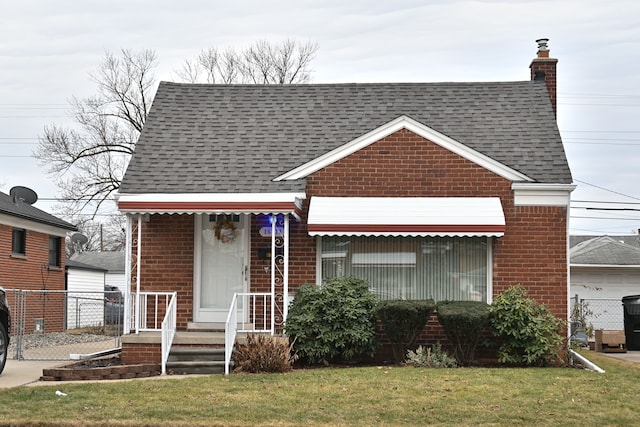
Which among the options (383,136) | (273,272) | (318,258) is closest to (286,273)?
(273,272)

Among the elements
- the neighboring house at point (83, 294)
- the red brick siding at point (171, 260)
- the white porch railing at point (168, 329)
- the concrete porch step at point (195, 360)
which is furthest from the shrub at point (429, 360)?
the neighboring house at point (83, 294)

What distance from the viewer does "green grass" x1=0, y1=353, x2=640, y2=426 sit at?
9.59 meters

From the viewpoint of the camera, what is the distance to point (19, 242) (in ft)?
85.5

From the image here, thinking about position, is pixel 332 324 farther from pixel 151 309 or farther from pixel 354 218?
pixel 151 309

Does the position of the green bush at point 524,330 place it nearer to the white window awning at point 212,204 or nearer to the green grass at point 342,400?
the green grass at point 342,400

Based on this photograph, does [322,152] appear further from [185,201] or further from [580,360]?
[580,360]

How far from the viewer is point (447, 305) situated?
15.4 meters

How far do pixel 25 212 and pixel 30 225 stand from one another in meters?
0.60

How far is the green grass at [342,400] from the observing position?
9.59 metres

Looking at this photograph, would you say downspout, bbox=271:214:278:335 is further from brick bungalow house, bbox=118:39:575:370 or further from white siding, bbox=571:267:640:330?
white siding, bbox=571:267:640:330

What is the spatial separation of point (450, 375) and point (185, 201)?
5.61 metres

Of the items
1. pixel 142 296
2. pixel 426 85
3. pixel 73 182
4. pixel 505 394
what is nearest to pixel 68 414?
pixel 505 394

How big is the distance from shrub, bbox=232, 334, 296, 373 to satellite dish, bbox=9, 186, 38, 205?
51.4 ft

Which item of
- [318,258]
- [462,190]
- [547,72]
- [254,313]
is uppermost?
[547,72]
